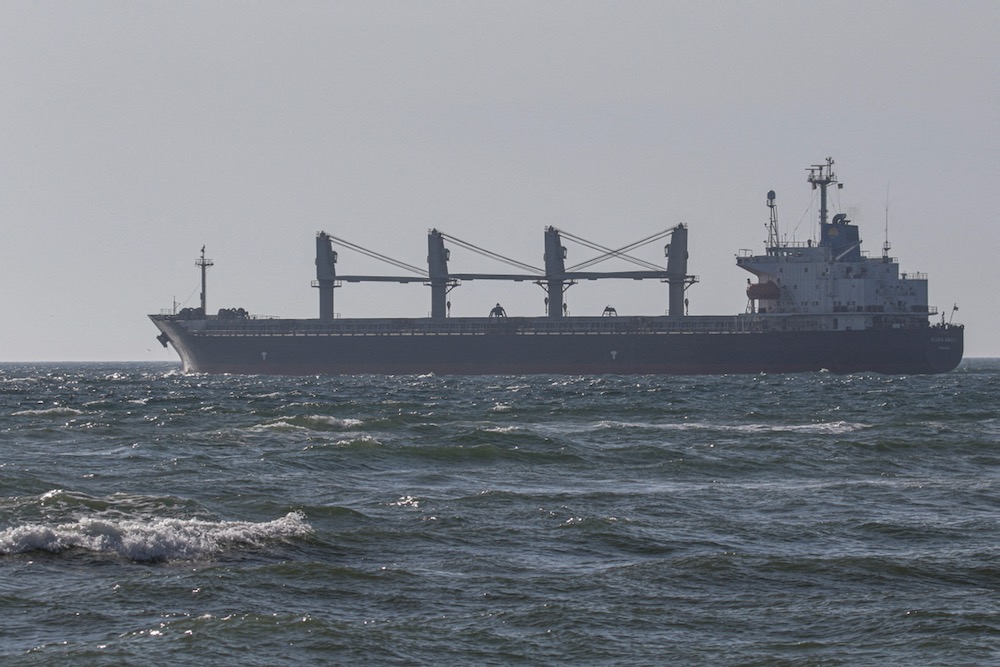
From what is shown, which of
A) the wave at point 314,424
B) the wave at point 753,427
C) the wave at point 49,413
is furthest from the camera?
the wave at point 49,413

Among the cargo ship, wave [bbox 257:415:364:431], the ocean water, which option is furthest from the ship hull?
the ocean water

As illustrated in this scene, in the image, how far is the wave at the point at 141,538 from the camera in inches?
652

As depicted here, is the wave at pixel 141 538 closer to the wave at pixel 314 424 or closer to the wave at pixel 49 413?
the wave at pixel 314 424

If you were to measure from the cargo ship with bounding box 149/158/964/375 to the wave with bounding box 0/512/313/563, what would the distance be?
289ft

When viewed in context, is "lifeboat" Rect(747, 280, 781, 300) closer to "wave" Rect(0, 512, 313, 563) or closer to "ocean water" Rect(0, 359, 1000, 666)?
"ocean water" Rect(0, 359, 1000, 666)

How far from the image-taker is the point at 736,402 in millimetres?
55844

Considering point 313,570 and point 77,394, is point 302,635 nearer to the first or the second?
point 313,570

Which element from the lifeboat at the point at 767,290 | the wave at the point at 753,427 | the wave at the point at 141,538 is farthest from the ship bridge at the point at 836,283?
the wave at the point at 141,538

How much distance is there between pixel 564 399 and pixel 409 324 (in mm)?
57513

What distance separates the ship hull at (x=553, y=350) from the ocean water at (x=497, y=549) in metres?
67.1

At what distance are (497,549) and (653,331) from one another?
9062 cm

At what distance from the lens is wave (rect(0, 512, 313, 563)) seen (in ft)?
54.3

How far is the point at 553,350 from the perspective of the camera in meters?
109

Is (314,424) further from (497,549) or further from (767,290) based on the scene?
(767,290)
